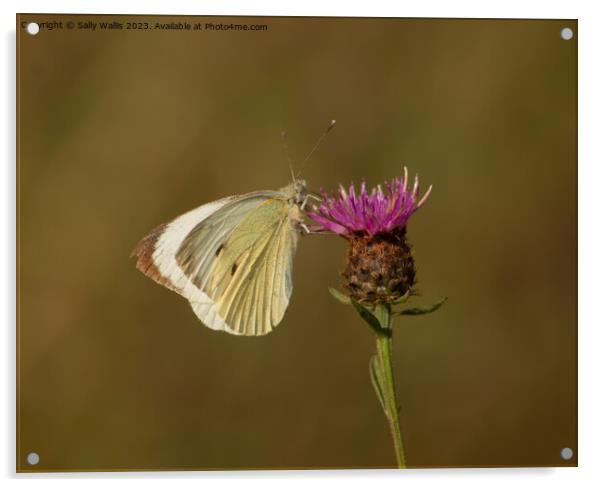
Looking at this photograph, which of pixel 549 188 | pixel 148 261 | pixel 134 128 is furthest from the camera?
pixel 134 128

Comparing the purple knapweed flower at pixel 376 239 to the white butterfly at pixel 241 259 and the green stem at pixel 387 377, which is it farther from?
the white butterfly at pixel 241 259

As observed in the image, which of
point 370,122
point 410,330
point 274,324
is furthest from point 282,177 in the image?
point 410,330

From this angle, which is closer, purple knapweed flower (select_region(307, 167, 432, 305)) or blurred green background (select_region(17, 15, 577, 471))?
purple knapweed flower (select_region(307, 167, 432, 305))

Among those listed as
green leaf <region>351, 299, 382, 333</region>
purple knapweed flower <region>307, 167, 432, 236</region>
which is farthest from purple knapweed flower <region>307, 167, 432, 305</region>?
green leaf <region>351, 299, 382, 333</region>

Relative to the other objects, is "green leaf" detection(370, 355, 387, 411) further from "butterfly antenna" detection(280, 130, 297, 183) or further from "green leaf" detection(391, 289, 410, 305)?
"butterfly antenna" detection(280, 130, 297, 183)

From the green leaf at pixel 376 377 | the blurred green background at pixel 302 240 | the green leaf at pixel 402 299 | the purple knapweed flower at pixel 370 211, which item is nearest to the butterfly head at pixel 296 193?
the purple knapweed flower at pixel 370 211

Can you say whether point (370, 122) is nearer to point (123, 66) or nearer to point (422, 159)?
point (422, 159)

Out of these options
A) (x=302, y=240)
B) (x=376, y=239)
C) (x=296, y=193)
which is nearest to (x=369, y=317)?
(x=376, y=239)
